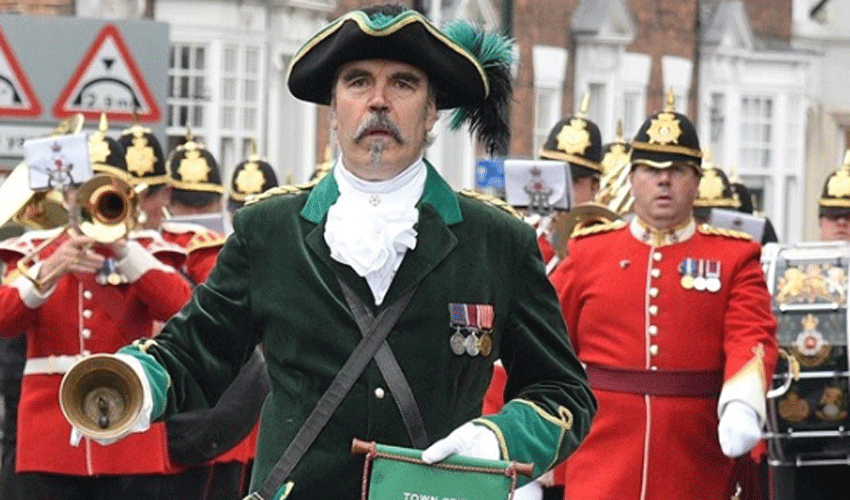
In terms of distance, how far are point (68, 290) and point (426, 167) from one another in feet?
14.9

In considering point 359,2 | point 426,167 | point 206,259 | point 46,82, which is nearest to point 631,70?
point 359,2

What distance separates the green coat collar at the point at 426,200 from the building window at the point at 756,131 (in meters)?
35.6

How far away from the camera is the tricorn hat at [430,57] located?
263 inches

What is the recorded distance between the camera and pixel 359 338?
6578 millimetres

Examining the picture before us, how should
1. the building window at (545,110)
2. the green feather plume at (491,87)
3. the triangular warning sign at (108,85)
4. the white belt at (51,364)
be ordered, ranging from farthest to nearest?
the building window at (545,110) < the triangular warning sign at (108,85) < the white belt at (51,364) < the green feather plume at (491,87)

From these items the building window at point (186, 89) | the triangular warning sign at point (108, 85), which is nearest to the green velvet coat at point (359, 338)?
the triangular warning sign at point (108, 85)

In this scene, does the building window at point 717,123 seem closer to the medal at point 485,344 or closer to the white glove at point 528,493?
the white glove at point 528,493

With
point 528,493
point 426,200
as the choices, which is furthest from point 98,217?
point 426,200

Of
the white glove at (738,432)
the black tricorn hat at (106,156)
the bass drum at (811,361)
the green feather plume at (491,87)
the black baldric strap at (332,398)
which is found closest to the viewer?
the black baldric strap at (332,398)

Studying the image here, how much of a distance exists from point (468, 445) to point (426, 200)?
66 cm

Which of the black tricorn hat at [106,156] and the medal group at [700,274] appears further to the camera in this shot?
the black tricorn hat at [106,156]

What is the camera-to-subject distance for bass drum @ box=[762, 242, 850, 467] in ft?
39.9

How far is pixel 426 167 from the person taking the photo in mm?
6828

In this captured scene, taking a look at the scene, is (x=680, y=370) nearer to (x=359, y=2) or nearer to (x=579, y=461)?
(x=579, y=461)
